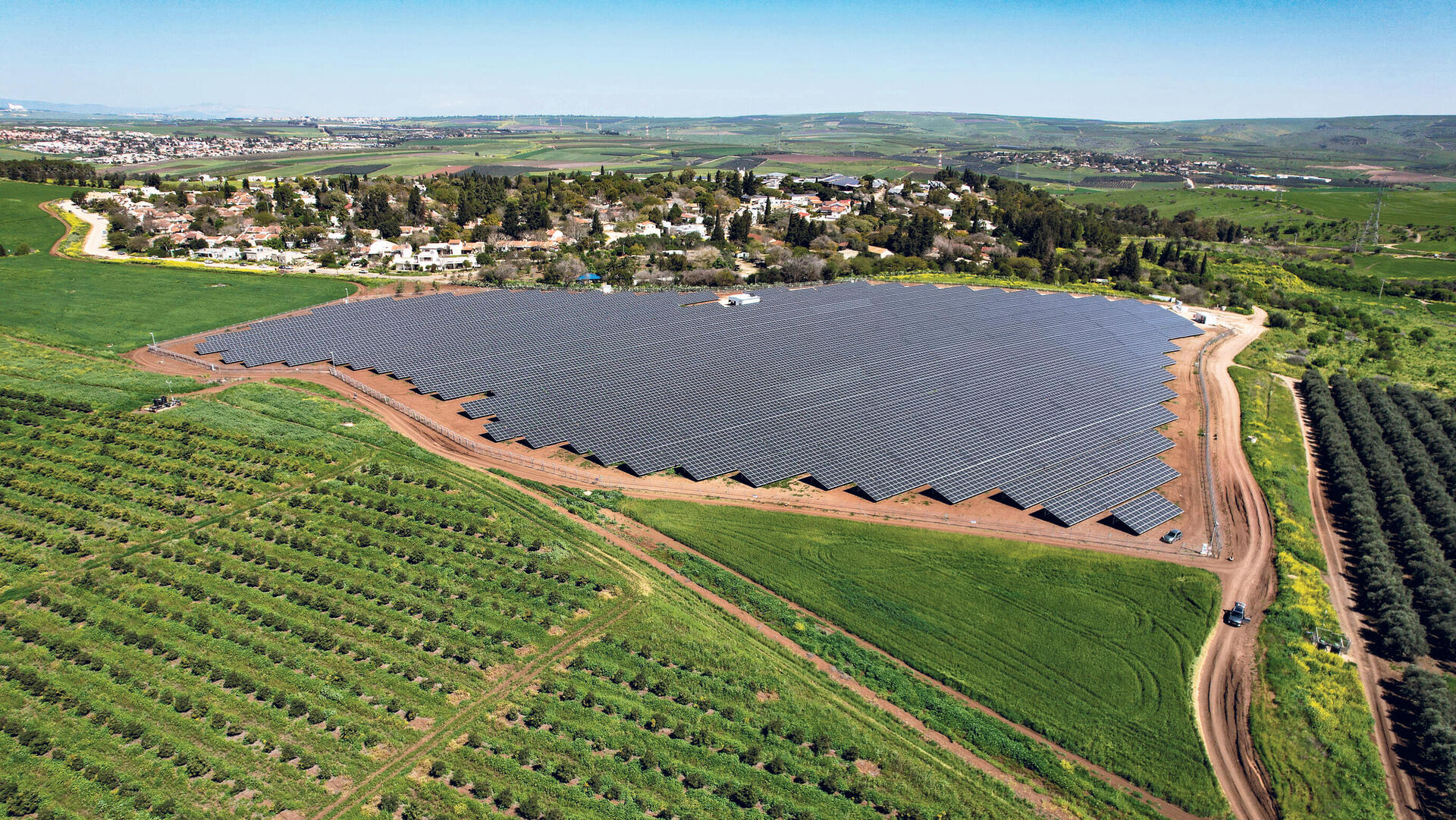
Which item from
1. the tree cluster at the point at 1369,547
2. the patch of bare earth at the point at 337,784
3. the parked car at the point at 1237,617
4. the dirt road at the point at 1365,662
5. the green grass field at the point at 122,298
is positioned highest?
the green grass field at the point at 122,298

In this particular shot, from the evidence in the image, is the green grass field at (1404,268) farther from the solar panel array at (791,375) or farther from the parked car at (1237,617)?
the parked car at (1237,617)

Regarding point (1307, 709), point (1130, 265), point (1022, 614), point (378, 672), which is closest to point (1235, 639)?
point (1307, 709)

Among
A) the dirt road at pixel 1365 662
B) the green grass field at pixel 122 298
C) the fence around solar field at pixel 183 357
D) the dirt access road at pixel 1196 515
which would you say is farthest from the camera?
the green grass field at pixel 122 298

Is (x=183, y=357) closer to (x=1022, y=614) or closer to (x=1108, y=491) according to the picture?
(x=1022, y=614)

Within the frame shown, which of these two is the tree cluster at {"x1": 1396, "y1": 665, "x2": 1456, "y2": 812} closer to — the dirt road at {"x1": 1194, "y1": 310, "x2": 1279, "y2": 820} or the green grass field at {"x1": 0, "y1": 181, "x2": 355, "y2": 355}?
the dirt road at {"x1": 1194, "y1": 310, "x2": 1279, "y2": 820}

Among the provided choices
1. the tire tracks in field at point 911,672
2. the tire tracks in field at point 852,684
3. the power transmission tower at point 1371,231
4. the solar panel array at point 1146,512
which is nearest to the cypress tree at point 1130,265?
the power transmission tower at point 1371,231

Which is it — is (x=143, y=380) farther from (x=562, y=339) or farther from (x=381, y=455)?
(x=562, y=339)
